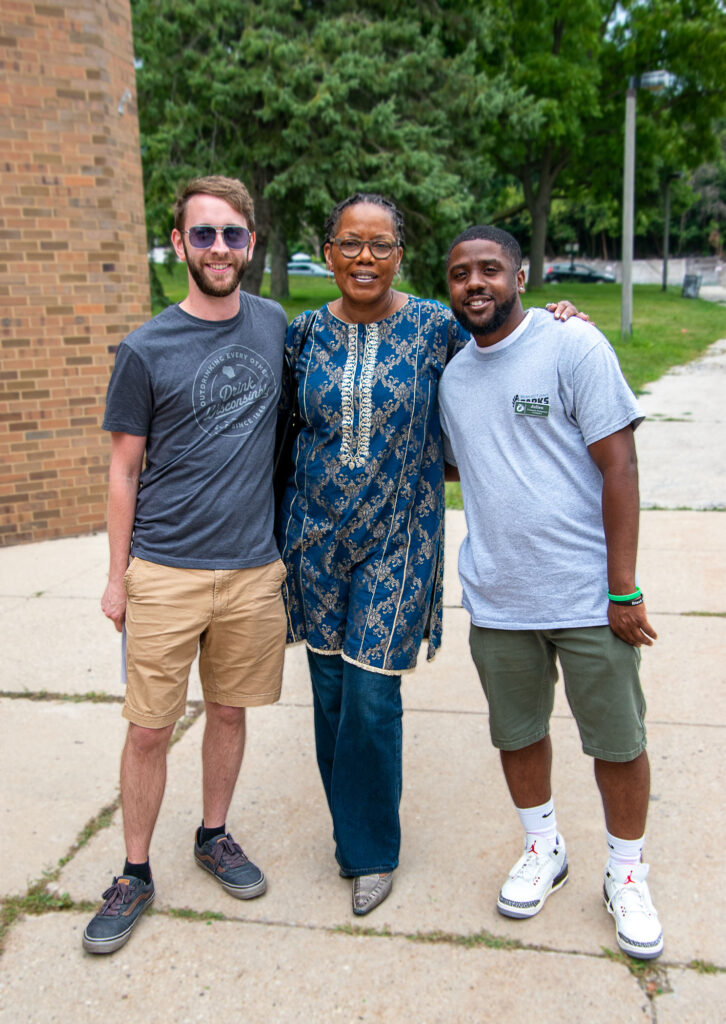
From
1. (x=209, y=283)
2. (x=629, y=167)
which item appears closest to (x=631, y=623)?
(x=209, y=283)

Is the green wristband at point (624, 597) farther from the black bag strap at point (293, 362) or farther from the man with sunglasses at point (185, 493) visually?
the black bag strap at point (293, 362)

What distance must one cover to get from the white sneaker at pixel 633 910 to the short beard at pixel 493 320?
4.98 ft

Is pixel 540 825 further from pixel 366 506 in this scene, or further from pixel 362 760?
pixel 366 506

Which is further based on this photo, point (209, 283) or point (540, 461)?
point (209, 283)

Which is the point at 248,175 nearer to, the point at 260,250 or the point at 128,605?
the point at 260,250

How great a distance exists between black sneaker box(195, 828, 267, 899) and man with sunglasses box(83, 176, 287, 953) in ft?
0.08

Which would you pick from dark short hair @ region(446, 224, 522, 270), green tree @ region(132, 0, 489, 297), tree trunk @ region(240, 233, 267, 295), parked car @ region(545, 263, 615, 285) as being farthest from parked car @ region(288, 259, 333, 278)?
dark short hair @ region(446, 224, 522, 270)

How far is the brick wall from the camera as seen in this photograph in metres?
6.04

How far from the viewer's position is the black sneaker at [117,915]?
100 inches

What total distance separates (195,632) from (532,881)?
47.1 inches

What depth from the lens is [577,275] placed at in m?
49.8

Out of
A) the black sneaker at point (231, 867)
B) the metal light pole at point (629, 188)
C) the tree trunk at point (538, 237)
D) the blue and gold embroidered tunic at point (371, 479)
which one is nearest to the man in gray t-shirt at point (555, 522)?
the blue and gold embroidered tunic at point (371, 479)

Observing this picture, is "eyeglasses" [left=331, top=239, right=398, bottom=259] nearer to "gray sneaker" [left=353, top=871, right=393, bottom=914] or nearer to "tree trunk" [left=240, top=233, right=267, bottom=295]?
"gray sneaker" [left=353, top=871, right=393, bottom=914]

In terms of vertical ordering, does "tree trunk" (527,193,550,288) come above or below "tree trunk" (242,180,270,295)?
above
